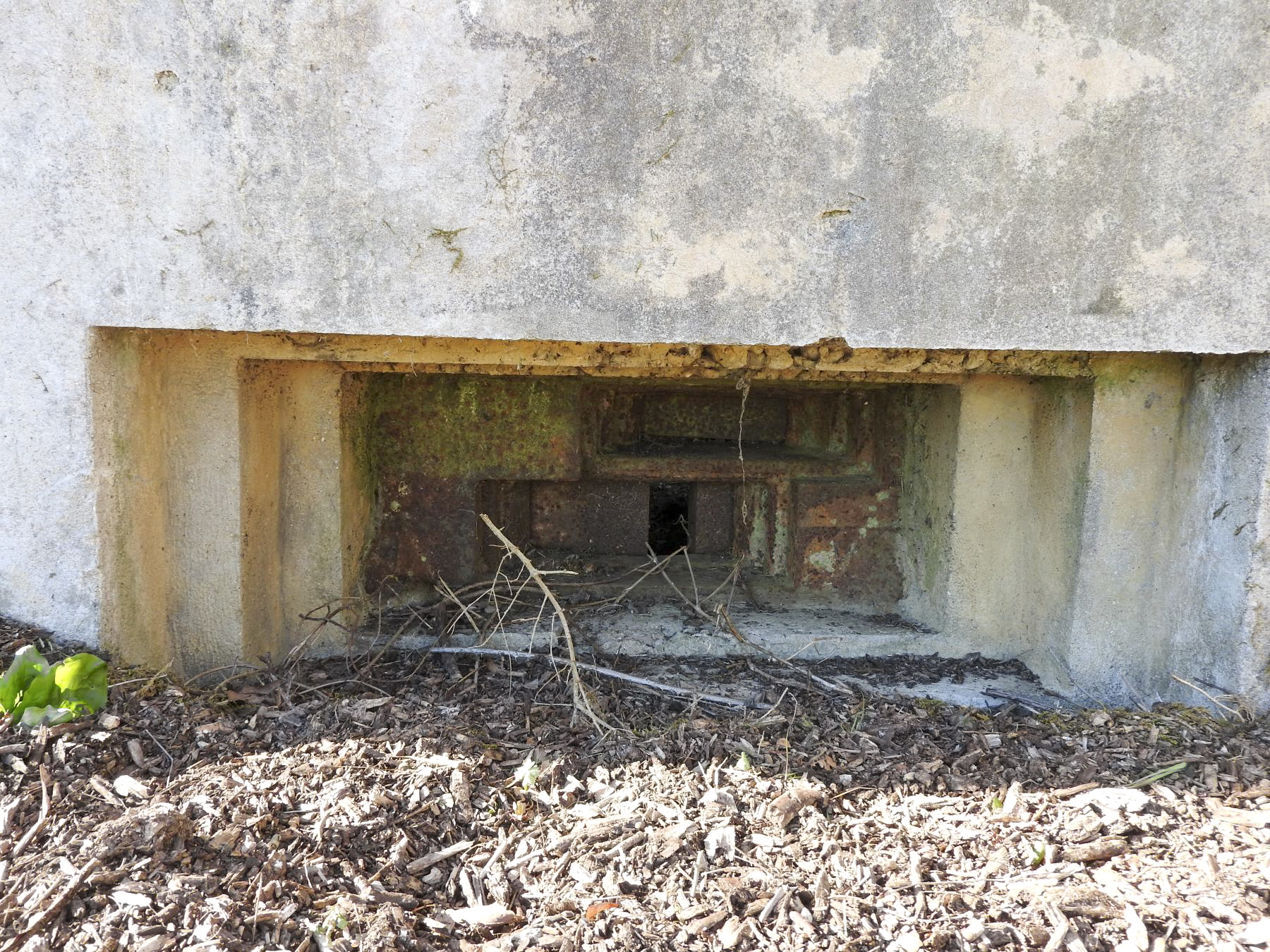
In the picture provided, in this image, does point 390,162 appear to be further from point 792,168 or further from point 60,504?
point 60,504

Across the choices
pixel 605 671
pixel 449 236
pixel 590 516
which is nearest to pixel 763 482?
pixel 590 516

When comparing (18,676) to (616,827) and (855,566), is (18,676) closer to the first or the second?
(616,827)

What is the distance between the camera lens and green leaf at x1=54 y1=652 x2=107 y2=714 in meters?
1.97

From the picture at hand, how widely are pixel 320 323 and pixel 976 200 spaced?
5.84ft

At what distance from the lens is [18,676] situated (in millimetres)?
1935

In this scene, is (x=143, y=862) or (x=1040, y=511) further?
(x=1040, y=511)

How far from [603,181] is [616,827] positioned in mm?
1609

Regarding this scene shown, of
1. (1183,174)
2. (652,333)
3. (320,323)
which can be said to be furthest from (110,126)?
(1183,174)

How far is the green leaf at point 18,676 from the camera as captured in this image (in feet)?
6.29

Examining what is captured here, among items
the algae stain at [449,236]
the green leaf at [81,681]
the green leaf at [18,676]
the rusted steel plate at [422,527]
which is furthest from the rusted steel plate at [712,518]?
the green leaf at [18,676]

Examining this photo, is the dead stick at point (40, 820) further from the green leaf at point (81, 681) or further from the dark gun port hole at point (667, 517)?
the dark gun port hole at point (667, 517)

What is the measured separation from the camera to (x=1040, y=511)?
9.39ft

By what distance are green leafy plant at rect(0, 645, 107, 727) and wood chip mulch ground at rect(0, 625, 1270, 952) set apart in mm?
53

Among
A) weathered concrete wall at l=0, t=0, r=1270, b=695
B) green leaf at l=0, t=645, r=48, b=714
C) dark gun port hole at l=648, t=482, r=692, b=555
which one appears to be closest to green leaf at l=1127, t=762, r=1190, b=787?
weathered concrete wall at l=0, t=0, r=1270, b=695
